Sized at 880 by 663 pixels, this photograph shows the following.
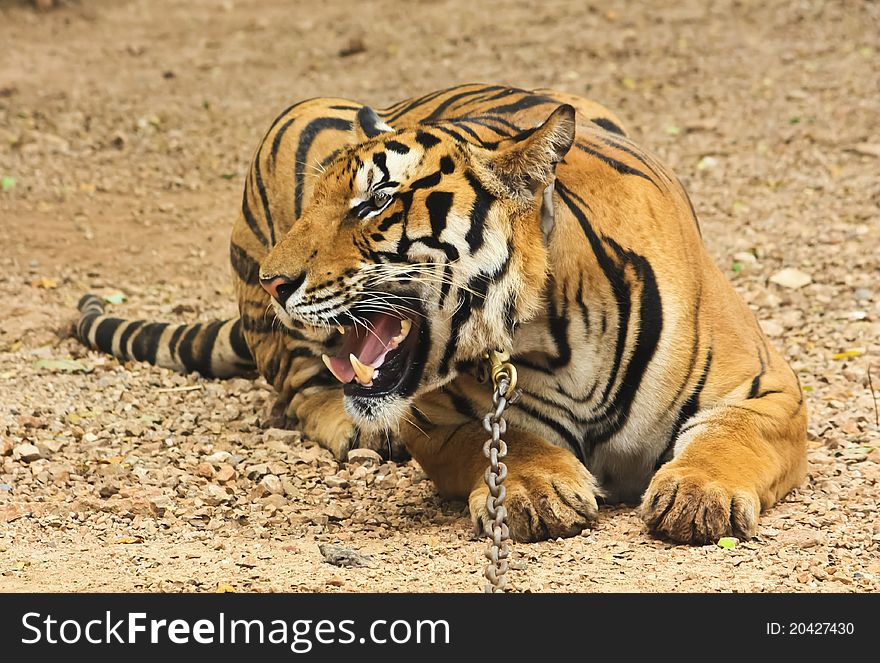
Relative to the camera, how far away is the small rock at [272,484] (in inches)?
162

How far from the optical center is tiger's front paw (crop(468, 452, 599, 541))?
3416 millimetres

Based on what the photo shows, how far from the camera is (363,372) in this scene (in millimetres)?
3422

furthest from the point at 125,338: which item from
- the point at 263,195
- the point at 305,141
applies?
the point at 305,141

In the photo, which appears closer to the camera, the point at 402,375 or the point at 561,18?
the point at 402,375

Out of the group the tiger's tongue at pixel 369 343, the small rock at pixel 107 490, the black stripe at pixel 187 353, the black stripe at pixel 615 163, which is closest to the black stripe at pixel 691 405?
the black stripe at pixel 615 163

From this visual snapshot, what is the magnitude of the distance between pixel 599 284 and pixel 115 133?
5.73 metres

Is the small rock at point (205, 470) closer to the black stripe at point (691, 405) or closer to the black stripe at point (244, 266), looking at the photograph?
the black stripe at point (244, 266)

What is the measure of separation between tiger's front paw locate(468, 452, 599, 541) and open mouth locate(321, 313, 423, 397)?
0.40 metres

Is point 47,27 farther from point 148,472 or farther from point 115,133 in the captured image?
point 148,472

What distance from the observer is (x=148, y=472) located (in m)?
4.17

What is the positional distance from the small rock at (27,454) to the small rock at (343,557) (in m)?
1.27

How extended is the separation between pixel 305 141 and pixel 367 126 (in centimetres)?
127

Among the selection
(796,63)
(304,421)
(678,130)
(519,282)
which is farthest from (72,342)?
(796,63)

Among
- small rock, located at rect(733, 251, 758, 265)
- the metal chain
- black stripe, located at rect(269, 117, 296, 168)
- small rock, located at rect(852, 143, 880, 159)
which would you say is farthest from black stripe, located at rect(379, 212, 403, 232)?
small rock, located at rect(852, 143, 880, 159)
